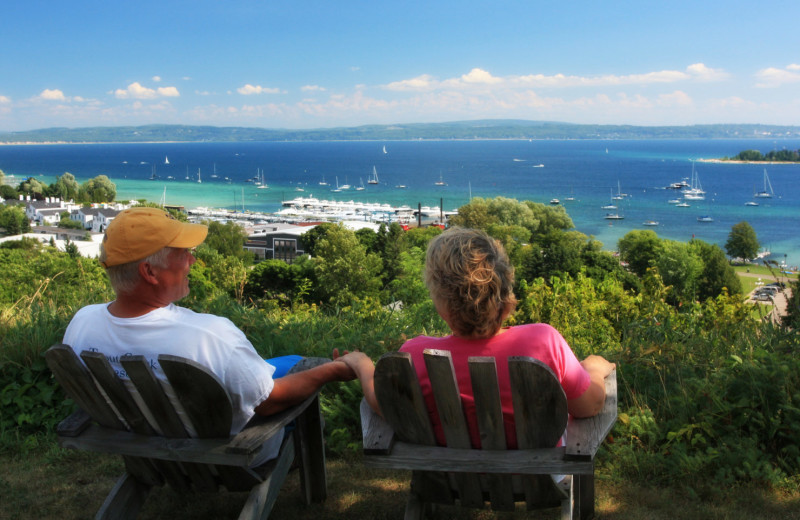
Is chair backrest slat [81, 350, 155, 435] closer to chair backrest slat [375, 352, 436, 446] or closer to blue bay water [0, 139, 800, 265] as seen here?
chair backrest slat [375, 352, 436, 446]

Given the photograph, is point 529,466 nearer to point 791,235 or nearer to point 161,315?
point 161,315

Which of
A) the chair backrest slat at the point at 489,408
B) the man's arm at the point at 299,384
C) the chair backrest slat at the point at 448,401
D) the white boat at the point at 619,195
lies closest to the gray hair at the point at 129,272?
the man's arm at the point at 299,384

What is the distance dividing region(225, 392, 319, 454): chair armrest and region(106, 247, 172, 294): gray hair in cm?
56

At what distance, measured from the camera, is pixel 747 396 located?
2.83m

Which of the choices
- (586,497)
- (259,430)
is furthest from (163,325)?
(586,497)

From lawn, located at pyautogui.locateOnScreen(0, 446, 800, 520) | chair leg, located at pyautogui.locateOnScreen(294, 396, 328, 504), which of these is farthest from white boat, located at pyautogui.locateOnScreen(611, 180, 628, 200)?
chair leg, located at pyautogui.locateOnScreen(294, 396, 328, 504)

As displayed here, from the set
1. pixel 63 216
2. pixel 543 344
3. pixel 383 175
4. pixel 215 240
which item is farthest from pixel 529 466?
pixel 383 175

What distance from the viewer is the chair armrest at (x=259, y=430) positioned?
5.99ft

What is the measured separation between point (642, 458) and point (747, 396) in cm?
54

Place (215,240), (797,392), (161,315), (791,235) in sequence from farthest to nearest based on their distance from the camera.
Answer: (791,235) → (215,240) → (797,392) → (161,315)

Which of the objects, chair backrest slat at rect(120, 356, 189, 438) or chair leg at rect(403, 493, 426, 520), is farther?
chair leg at rect(403, 493, 426, 520)

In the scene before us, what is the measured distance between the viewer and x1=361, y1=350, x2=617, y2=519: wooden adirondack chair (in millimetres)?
1632

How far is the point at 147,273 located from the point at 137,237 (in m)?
0.12

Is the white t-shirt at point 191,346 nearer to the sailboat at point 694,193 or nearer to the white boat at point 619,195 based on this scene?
the white boat at point 619,195
